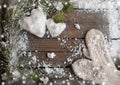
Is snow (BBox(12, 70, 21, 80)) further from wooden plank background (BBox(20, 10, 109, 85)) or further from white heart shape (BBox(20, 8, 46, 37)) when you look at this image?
white heart shape (BBox(20, 8, 46, 37))

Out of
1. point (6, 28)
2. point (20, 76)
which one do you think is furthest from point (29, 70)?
point (6, 28)

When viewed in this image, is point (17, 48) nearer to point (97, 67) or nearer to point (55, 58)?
point (55, 58)

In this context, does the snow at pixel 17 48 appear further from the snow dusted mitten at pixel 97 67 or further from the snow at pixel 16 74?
the snow dusted mitten at pixel 97 67

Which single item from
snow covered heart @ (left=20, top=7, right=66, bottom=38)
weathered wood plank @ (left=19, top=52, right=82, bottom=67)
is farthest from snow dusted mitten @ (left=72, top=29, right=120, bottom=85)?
snow covered heart @ (left=20, top=7, right=66, bottom=38)

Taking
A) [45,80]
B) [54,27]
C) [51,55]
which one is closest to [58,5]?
[54,27]

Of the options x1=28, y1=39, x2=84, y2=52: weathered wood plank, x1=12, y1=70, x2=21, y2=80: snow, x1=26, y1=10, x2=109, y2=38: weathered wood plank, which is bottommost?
x1=12, y1=70, x2=21, y2=80: snow

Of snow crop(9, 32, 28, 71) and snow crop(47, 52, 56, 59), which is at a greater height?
snow crop(9, 32, 28, 71)

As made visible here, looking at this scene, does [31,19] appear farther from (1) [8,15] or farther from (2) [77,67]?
(2) [77,67]
